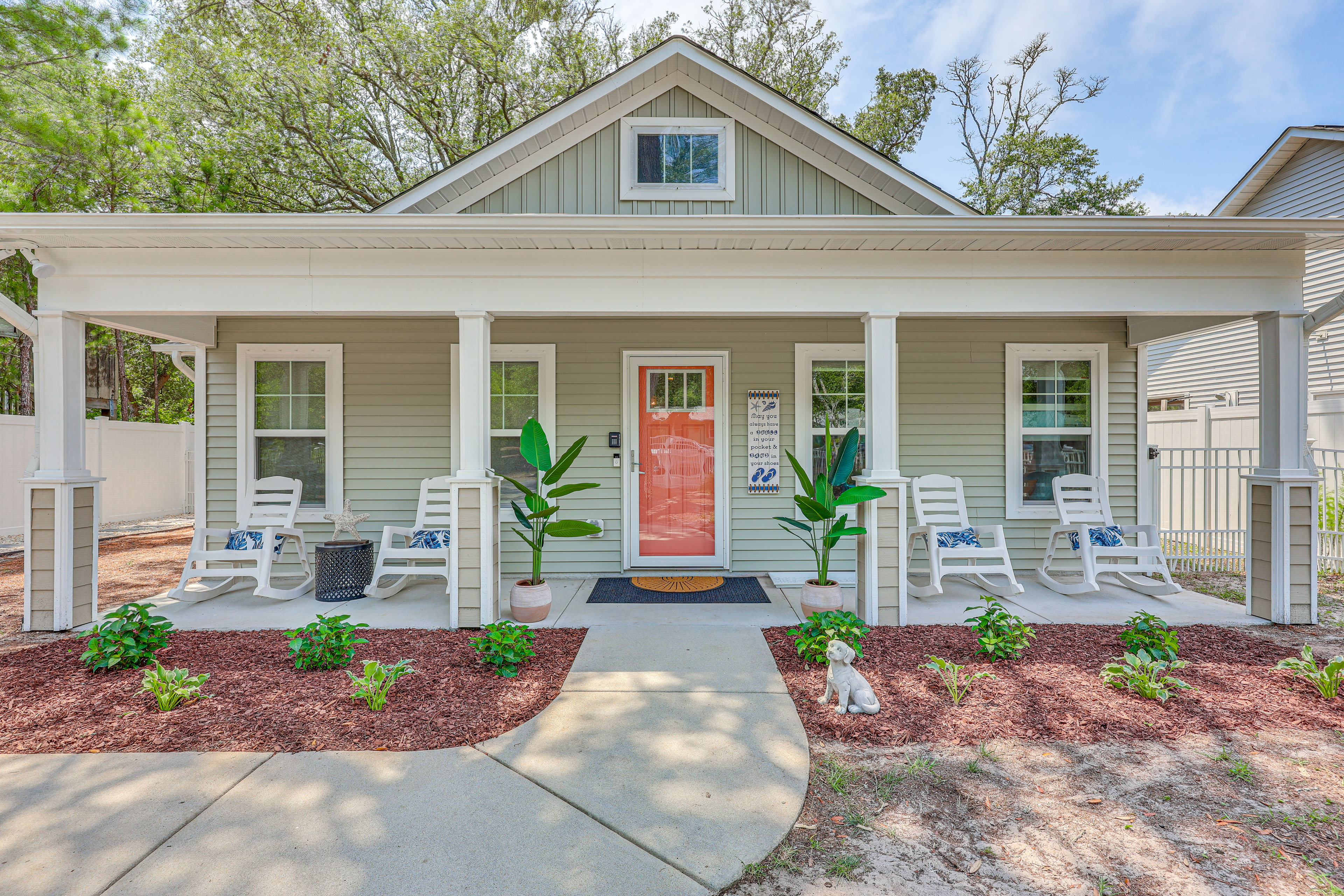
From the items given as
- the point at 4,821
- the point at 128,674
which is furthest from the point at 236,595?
the point at 4,821

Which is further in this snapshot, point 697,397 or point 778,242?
point 697,397

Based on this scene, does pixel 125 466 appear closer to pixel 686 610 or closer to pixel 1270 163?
pixel 686 610

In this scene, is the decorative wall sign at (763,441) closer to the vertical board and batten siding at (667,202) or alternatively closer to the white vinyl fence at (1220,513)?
the vertical board and batten siding at (667,202)

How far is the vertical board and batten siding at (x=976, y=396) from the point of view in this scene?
597 centimetres

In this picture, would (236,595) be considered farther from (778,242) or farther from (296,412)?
(778,242)

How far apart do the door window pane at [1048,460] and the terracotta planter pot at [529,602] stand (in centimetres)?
450

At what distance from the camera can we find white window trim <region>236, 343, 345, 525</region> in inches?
229

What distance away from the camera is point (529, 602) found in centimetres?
443

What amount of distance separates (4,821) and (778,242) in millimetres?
4328

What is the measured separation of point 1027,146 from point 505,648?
17727 mm

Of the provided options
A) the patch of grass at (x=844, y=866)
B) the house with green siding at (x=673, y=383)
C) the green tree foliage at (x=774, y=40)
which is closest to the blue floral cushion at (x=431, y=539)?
the house with green siding at (x=673, y=383)

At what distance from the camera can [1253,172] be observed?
980 centimetres

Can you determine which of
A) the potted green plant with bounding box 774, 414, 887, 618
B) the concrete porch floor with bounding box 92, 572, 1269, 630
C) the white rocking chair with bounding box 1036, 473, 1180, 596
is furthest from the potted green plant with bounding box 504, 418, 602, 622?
the white rocking chair with bounding box 1036, 473, 1180, 596

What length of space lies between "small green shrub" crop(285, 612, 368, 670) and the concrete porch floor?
0.76 meters
